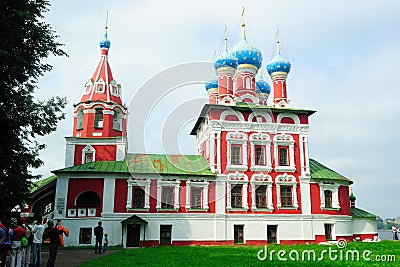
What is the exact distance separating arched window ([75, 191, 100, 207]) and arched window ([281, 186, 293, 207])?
1229 cm

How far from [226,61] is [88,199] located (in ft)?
46.4

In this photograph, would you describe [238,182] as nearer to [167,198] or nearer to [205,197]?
[205,197]

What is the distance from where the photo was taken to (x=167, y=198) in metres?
24.3

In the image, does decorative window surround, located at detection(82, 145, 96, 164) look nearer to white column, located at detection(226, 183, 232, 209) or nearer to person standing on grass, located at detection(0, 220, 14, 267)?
white column, located at detection(226, 183, 232, 209)

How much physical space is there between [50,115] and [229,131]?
1301 centimetres

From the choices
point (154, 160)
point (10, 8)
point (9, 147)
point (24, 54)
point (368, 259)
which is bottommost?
point (368, 259)

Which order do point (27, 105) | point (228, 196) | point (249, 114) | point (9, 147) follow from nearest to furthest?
1. point (9, 147)
2. point (27, 105)
3. point (228, 196)
4. point (249, 114)

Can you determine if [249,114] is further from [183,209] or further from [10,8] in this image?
[10,8]

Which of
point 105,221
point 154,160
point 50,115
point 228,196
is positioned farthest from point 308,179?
point 50,115

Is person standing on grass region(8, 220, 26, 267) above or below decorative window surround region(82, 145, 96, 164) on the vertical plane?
below

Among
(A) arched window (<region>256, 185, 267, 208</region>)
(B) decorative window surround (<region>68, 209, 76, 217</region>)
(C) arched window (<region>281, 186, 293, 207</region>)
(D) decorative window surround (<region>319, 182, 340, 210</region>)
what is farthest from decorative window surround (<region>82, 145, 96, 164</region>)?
(D) decorative window surround (<region>319, 182, 340, 210</region>)

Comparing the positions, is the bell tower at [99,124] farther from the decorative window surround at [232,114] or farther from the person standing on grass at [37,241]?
the person standing on grass at [37,241]

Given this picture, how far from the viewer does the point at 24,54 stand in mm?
13281

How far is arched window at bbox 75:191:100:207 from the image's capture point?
23.2 meters
